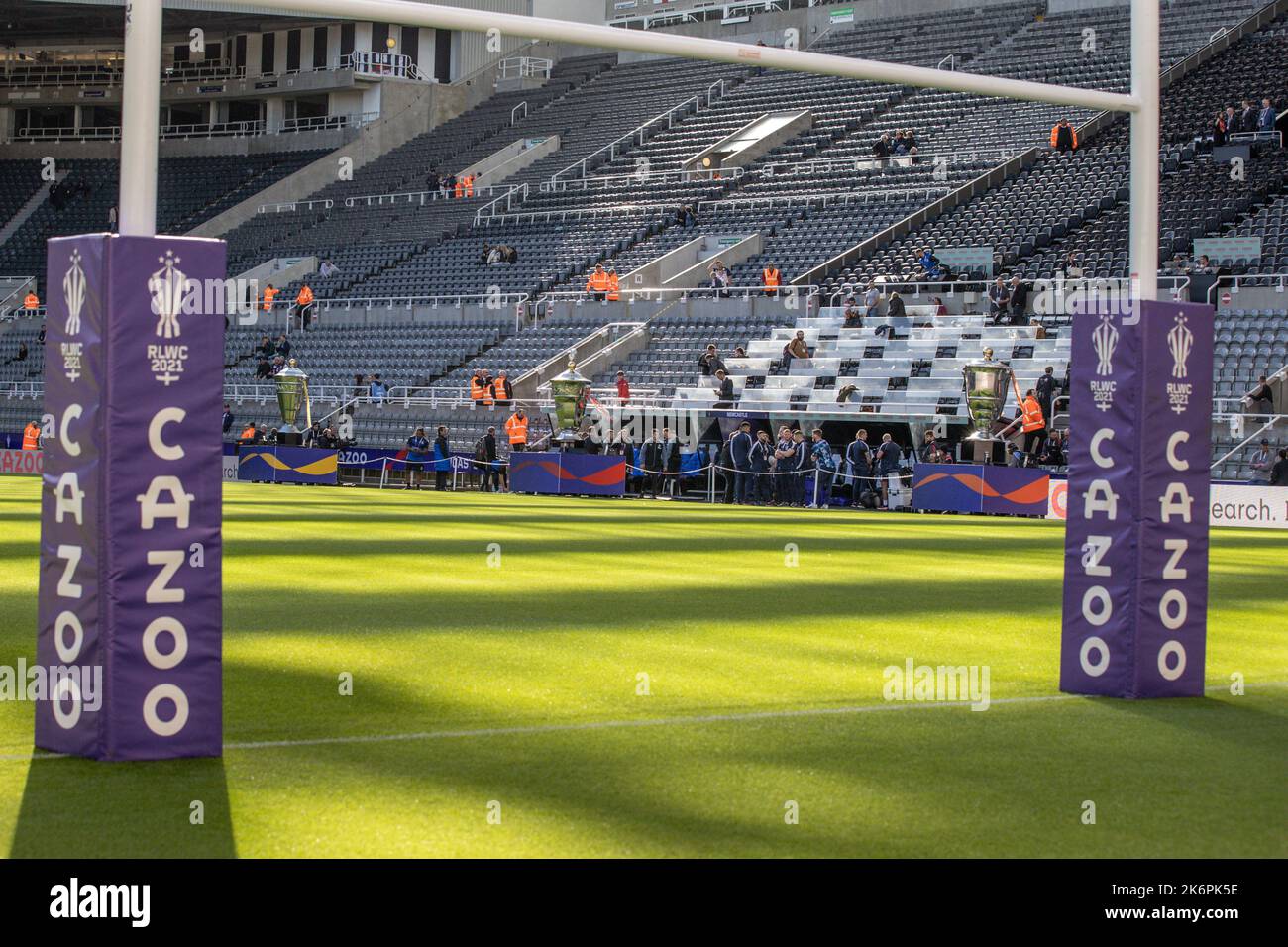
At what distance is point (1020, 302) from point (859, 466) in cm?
610

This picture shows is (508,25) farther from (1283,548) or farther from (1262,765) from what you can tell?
(1283,548)

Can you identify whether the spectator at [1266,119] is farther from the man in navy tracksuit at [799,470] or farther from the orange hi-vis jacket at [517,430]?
the orange hi-vis jacket at [517,430]

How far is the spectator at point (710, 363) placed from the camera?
36219mm

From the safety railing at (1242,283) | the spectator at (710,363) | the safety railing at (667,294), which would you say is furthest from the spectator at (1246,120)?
the spectator at (710,363)

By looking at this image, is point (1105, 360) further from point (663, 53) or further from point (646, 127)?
point (646, 127)

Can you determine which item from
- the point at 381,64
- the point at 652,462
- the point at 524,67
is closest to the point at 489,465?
the point at 652,462

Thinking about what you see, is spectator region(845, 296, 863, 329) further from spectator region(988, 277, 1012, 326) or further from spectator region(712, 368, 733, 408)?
spectator region(712, 368, 733, 408)

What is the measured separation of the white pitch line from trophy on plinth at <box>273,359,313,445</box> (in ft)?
98.5

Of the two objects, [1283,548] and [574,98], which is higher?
[574,98]

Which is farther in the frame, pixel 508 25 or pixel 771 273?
pixel 771 273

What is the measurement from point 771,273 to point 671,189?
33.0 feet

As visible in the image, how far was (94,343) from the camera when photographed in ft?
21.7
